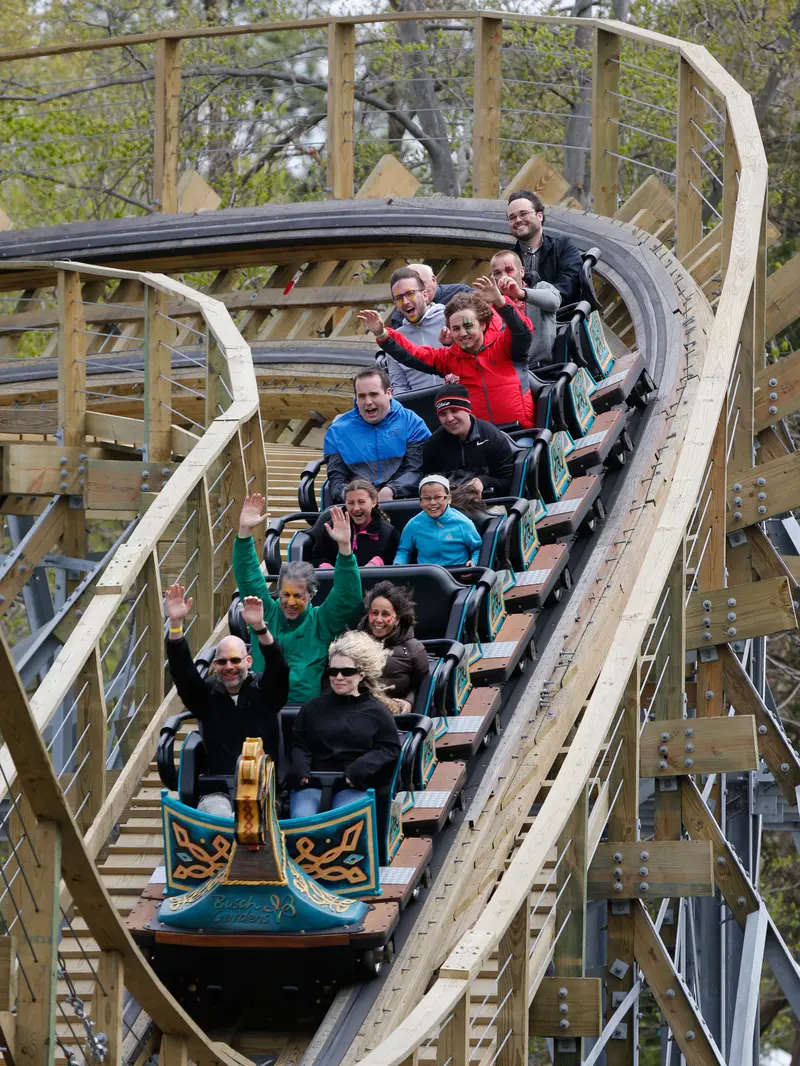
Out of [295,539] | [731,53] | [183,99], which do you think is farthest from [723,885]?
[183,99]

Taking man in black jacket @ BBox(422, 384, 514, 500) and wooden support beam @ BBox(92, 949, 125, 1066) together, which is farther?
man in black jacket @ BBox(422, 384, 514, 500)

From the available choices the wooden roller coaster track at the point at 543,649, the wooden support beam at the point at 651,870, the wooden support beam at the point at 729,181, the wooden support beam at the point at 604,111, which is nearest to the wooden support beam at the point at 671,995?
the wooden roller coaster track at the point at 543,649

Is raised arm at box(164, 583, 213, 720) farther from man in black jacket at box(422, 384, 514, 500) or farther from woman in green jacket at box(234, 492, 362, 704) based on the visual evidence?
man in black jacket at box(422, 384, 514, 500)

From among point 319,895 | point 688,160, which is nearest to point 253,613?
point 319,895

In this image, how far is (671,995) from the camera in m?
7.03

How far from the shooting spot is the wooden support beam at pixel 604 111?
40.2ft

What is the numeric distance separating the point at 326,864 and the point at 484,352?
3392 mm

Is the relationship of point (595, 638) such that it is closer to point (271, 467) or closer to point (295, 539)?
point (295, 539)

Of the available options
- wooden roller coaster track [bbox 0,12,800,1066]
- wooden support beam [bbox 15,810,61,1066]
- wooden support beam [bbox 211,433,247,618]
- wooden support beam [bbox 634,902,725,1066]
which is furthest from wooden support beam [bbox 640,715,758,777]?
wooden support beam [bbox 15,810,61,1066]

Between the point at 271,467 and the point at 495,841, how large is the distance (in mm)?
4231

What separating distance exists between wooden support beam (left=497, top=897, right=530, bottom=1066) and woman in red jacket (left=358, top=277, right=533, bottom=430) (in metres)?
3.81

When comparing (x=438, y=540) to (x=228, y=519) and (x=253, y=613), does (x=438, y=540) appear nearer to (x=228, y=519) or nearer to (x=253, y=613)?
(x=228, y=519)

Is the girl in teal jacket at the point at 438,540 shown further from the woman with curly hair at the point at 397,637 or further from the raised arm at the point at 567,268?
the raised arm at the point at 567,268

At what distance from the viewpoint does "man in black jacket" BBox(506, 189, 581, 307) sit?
9.84 m
